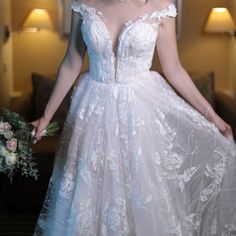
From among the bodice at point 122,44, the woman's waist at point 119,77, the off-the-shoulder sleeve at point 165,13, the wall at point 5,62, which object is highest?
the off-the-shoulder sleeve at point 165,13

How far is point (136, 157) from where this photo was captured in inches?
73.9

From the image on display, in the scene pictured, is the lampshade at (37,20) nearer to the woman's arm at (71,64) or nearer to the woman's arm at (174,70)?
the woman's arm at (71,64)

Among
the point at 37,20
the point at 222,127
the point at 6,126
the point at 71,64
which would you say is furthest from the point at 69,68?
the point at 37,20

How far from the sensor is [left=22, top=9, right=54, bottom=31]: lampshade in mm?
3926

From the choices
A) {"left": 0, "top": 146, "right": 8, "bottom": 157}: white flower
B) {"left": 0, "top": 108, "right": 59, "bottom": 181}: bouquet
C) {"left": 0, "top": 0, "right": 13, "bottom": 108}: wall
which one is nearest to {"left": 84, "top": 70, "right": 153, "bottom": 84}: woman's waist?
{"left": 0, "top": 108, "right": 59, "bottom": 181}: bouquet

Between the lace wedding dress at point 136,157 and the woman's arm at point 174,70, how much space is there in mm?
36

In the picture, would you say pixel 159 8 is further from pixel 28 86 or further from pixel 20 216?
pixel 28 86

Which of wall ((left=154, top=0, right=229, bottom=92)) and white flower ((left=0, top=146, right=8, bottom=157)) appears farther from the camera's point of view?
wall ((left=154, top=0, right=229, bottom=92))

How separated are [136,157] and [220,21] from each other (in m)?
2.32

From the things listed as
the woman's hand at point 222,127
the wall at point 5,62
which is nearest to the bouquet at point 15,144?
the woman's hand at point 222,127

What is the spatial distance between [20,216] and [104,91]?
1657 millimetres

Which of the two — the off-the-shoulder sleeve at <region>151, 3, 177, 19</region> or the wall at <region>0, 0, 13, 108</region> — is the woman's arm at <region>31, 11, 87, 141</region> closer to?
the off-the-shoulder sleeve at <region>151, 3, 177, 19</region>

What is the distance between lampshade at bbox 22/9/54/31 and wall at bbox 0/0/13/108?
165 mm

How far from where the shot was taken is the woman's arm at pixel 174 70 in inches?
75.6
